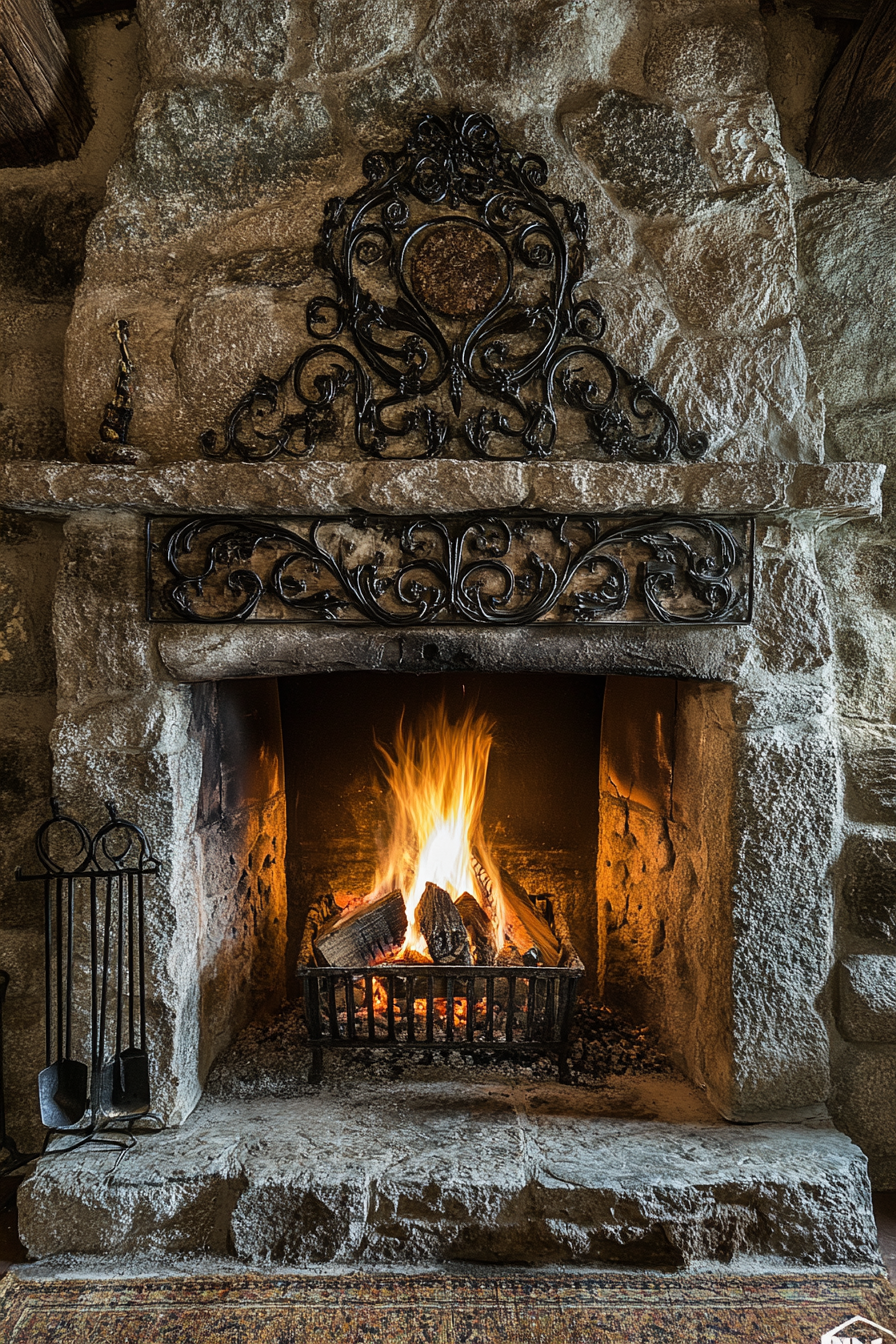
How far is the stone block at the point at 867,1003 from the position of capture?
5.88 ft

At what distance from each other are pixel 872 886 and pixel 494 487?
1189 millimetres

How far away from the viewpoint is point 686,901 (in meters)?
1.99

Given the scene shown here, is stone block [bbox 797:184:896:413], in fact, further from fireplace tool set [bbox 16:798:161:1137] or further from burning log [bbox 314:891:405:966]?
fireplace tool set [bbox 16:798:161:1137]

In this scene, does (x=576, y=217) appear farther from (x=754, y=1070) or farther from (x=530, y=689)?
(x=754, y=1070)

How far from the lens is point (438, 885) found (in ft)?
7.51

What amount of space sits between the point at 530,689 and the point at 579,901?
25.4 inches

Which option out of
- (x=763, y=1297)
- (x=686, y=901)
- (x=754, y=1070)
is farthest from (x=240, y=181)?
(x=763, y=1297)

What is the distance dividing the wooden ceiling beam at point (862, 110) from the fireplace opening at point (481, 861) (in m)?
1.20

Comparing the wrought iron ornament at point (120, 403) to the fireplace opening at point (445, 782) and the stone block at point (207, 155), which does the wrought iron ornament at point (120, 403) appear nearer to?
the stone block at point (207, 155)

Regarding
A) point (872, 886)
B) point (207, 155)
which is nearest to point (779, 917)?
point (872, 886)

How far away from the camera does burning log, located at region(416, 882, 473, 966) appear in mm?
2006

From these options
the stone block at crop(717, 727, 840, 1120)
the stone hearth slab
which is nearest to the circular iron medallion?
the stone block at crop(717, 727, 840, 1120)

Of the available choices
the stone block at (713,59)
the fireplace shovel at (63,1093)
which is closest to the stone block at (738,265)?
the stone block at (713,59)

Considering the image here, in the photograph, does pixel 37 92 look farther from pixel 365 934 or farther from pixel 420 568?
pixel 365 934
